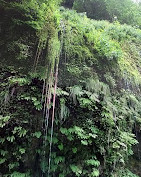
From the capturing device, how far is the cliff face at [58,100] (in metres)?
3.56

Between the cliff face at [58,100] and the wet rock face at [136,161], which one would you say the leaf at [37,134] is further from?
the wet rock face at [136,161]

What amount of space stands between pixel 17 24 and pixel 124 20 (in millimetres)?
7577

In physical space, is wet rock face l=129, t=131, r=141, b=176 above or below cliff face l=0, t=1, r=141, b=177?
below

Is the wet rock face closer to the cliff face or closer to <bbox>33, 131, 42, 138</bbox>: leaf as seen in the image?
the cliff face

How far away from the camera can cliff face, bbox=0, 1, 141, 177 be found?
3.56m

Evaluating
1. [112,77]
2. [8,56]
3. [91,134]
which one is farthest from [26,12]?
[91,134]

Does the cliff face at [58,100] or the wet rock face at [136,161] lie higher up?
the cliff face at [58,100]

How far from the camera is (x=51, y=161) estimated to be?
11.9 feet

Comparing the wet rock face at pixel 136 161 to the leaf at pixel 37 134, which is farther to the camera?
the wet rock face at pixel 136 161

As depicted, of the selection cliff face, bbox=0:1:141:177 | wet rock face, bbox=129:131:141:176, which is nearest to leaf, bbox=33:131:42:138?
cliff face, bbox=0:1:141:177

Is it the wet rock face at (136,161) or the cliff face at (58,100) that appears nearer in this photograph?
the cliff face at (58,100)

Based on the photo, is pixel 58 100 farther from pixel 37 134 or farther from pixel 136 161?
pixel 136 161

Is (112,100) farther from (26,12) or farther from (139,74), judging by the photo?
(26,12)

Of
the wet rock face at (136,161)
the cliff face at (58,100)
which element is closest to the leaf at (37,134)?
the cliff face at (58,100)
